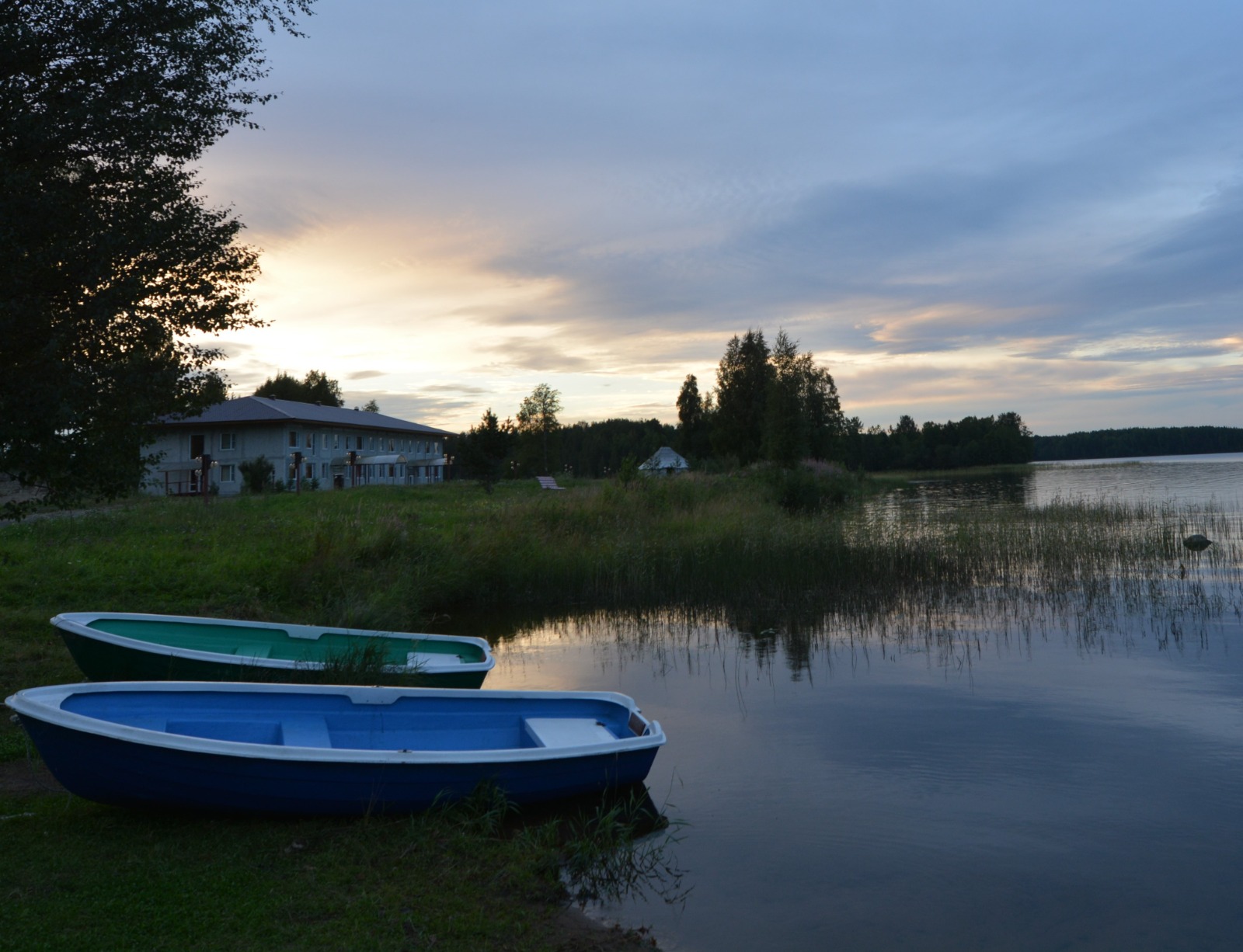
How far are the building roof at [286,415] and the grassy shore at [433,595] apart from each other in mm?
19917

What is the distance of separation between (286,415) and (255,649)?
38.6 meters

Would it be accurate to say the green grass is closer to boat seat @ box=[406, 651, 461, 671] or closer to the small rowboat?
the small rowboat

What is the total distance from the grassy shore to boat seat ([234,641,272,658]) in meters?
1.56

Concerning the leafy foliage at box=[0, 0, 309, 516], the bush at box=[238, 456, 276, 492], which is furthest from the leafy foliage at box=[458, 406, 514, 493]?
the leafy foliage at box=[0, 0, 309, 516]

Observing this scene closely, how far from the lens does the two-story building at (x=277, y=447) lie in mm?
45312

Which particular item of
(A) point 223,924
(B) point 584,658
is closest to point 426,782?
(A) point 223,924

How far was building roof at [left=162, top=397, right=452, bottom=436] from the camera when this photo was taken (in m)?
46.0

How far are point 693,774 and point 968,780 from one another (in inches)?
89.1

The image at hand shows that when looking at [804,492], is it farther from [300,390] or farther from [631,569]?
[300,390]

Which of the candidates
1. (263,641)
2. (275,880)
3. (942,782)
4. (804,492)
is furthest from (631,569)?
(804,492)

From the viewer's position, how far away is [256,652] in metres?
9.46

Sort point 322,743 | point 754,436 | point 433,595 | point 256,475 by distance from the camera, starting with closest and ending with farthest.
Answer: point 322,743, point 433,595, point 256,475, point 754,436

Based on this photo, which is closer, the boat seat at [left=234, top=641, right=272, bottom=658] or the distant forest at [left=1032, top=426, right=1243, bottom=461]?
the boat seat at [left=234, top=641, right=272, bottom=658]

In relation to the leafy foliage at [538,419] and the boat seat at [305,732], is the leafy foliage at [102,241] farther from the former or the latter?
the leafy foliage at [538,419]
